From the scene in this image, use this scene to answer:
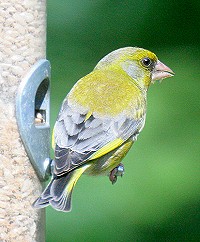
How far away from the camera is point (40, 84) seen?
5117 millimetres

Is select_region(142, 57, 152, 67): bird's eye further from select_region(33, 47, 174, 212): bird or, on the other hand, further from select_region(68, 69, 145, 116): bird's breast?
select_region(68, 69, 145, 116): bird's breast

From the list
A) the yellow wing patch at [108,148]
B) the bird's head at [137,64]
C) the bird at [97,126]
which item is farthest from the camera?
the bird's head at [137,64]

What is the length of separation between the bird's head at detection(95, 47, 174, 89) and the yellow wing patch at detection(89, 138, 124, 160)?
0.58m

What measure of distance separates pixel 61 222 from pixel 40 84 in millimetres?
1353

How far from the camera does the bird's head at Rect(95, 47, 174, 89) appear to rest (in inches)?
226

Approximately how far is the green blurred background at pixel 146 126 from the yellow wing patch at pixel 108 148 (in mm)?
1125

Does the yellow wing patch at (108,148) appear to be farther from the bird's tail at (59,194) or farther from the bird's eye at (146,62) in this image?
the bird's eye at (146,62)

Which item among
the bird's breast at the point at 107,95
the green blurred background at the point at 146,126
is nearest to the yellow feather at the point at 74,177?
the bird's breast at the point at 107,95

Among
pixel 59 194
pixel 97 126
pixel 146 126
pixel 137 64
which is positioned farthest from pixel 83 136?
pixel 146 126

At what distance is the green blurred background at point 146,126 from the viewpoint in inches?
252

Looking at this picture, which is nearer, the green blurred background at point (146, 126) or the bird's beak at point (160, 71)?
the bird's beak at point (160, 71)

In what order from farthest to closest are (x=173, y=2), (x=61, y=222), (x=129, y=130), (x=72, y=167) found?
(x=173, y=2) < (x=61, y=222) < (x=129, y=130) < (x=72, y=167)

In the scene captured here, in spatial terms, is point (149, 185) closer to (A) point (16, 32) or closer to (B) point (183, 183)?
(B) point (183, 183)

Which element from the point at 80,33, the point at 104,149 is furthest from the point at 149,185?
the point at 104,149
